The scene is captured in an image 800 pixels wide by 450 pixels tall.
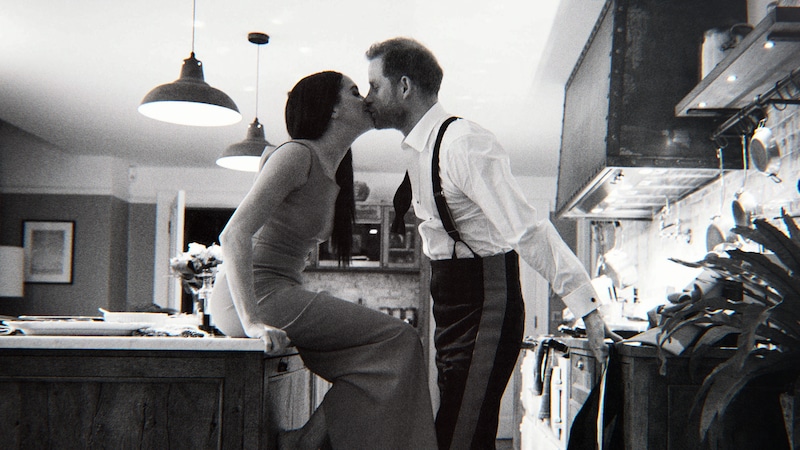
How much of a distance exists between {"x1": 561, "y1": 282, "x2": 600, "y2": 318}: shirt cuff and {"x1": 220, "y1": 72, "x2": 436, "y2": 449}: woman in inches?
15.0

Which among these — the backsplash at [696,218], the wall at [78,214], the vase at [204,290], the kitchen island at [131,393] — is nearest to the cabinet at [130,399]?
the kitchen island at [131,393]

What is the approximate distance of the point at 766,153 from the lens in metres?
2.69

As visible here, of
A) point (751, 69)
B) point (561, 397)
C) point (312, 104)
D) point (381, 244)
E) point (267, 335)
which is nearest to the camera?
point (267, 335)

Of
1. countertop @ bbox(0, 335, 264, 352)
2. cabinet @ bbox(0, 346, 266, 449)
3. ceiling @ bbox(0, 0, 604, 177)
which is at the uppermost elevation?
ceiling @ bbox(0, 0, 604, 177)

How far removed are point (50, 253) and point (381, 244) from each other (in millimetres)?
3363

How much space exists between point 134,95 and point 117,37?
113 cm

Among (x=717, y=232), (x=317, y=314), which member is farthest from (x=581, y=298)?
(x=717, y=232)

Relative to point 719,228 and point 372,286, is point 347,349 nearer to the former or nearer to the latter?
point 719,228

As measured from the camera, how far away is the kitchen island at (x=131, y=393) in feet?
5.50

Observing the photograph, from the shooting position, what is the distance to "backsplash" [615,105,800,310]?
2.64m

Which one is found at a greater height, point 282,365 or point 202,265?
point 202,265

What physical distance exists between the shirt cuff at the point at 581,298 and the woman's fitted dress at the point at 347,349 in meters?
0.38

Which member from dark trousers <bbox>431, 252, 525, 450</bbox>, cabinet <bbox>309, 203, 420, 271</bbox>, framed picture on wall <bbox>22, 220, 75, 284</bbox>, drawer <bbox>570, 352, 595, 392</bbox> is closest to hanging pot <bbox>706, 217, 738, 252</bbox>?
drawer <bbox>570, 352, 595, 392</bbox>

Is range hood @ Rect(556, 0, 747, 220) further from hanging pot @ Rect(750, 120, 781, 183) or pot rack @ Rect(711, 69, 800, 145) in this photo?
hanging pot @ Rect(750, 120, 781, 183)
